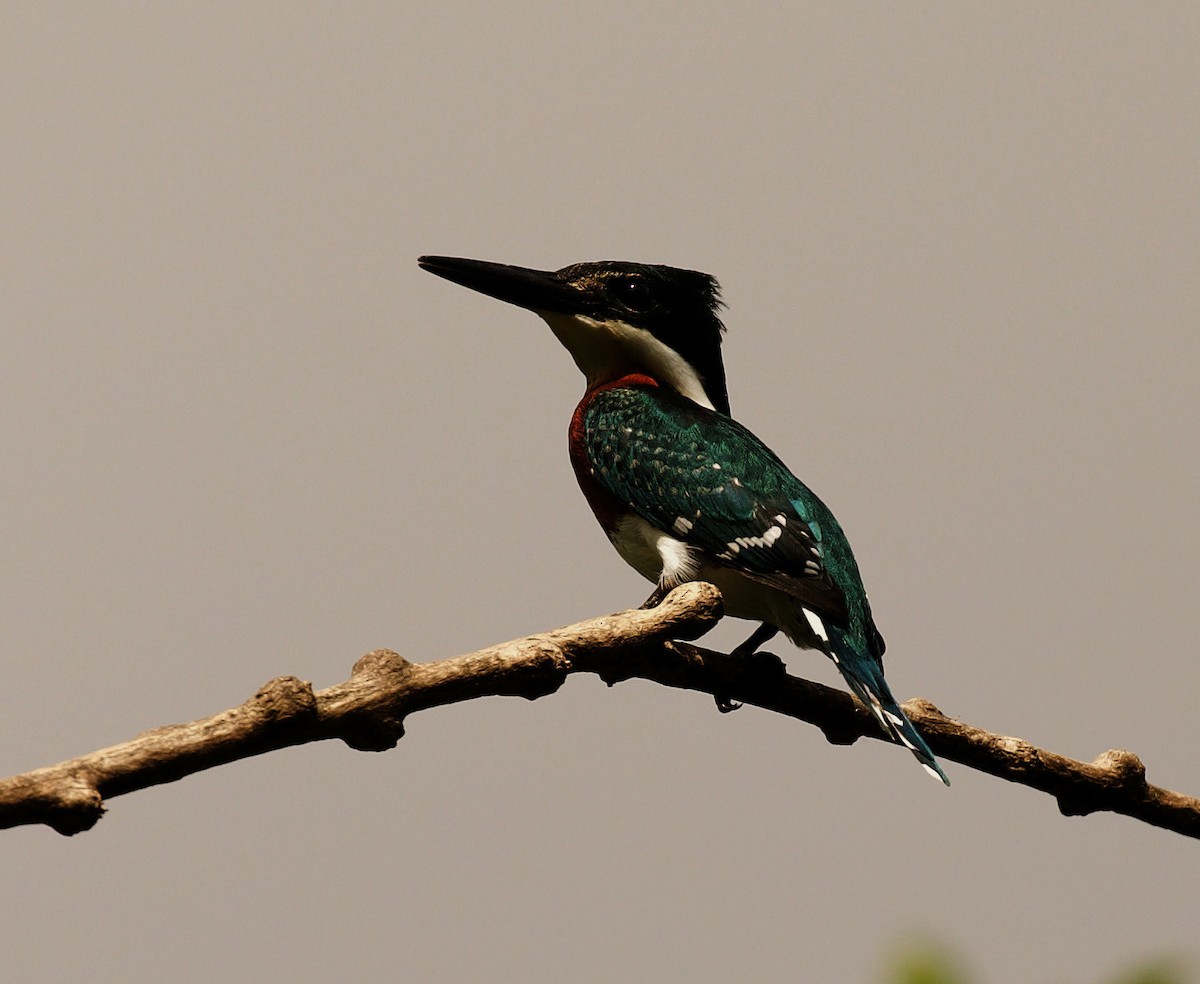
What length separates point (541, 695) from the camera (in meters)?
2.31

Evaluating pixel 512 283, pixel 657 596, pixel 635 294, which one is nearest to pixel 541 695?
pixel 657 596

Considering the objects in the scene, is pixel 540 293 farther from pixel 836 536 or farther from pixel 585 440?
pixel 836 536

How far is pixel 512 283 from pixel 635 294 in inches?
15.0

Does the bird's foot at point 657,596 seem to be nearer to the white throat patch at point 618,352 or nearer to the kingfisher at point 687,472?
the kingfisher at point 687,472

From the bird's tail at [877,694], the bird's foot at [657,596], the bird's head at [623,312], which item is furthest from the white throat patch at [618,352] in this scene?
the bird's tail at [877,694]

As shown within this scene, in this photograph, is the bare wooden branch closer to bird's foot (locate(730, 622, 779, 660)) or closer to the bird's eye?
bird's foot (locate(730, 622, 779, 660))

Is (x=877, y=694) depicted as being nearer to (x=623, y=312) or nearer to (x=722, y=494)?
(x=722, y=494)

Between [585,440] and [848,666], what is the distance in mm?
1022

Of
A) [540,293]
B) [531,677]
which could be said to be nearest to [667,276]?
[540,293]

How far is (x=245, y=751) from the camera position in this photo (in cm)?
192

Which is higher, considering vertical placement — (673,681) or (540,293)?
(540,293)

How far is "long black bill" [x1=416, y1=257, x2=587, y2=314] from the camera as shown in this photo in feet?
11.6

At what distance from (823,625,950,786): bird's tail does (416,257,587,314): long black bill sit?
127 cm

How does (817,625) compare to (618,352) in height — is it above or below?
below
